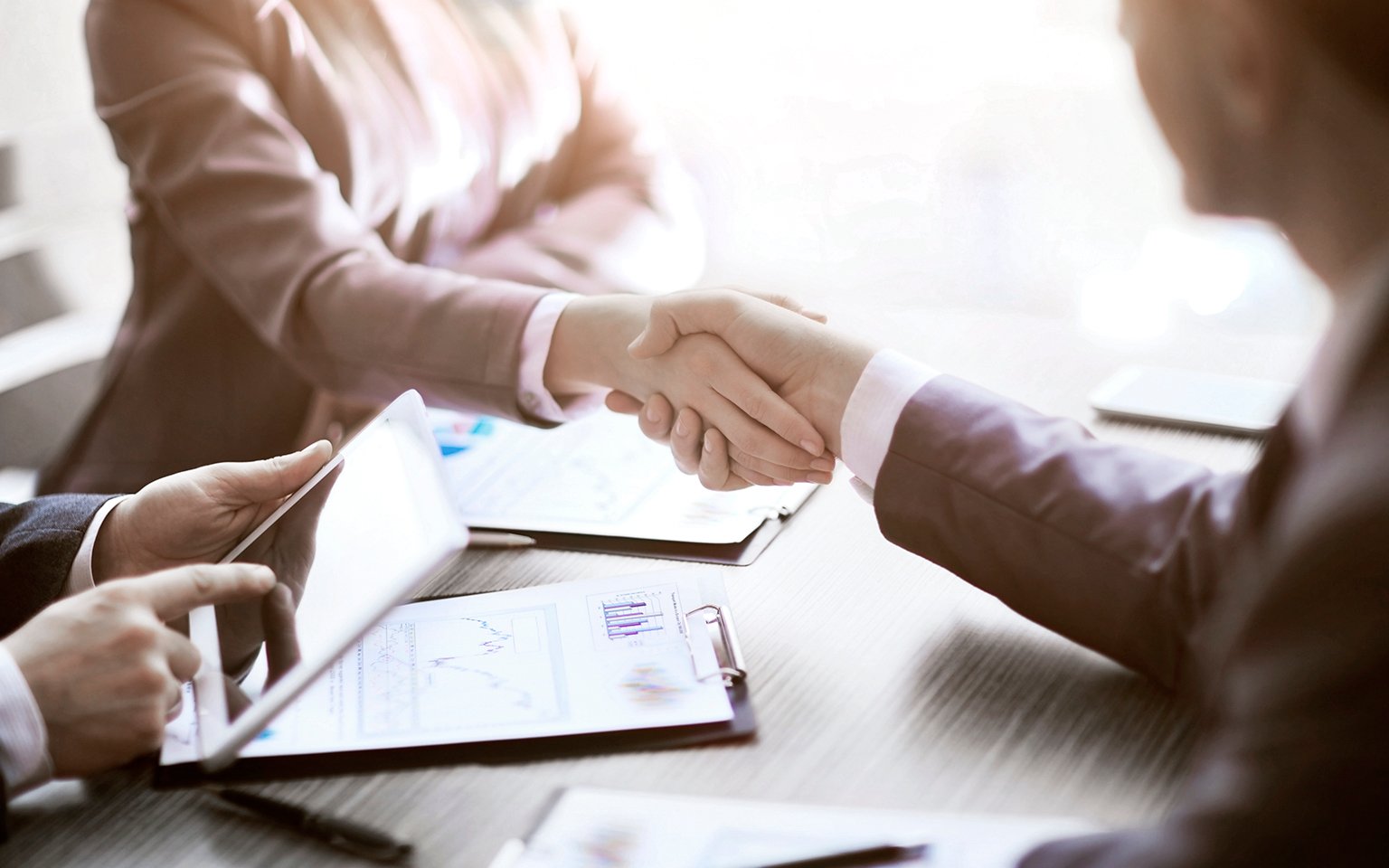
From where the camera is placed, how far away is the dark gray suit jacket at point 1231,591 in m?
0.39

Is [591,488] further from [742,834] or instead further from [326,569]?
[742,834]

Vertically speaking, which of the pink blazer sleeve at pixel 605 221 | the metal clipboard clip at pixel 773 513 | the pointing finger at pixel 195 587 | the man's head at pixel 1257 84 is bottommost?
the metal clipboard clip at pixel 773 513

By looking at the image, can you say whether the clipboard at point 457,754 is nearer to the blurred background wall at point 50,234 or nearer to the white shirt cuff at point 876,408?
the white shirt cuff at point 876,408

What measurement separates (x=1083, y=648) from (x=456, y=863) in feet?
1.38

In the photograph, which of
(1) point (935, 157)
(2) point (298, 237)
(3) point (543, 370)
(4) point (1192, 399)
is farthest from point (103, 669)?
(1) point (935, 157)

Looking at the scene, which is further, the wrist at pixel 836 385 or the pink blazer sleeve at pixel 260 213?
the pink blazer sleeve at pixel 260 213

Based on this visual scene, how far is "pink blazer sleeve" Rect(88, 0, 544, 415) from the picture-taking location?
1.13 metres

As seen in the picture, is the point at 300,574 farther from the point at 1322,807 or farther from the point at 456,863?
the point at 1322,807

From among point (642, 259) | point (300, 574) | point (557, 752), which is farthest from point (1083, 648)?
point (642, 259)

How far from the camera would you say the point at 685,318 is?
40.5 inches

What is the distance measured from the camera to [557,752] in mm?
684

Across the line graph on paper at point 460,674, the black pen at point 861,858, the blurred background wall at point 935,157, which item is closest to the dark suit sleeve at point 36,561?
the line graph on paper at point 460,674

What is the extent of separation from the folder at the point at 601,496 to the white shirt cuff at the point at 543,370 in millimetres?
36

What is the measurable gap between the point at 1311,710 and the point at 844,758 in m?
0.31
